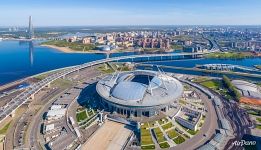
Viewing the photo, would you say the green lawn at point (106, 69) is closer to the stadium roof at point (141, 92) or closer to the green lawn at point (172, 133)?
the stadium roof at point (141, 92)

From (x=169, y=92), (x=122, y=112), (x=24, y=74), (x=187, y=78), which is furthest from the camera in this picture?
(x=24, y=74)

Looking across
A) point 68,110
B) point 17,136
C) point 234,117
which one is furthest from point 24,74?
point 234,117

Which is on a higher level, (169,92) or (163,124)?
(169,92)

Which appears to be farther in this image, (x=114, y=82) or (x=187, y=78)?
(x=187, y=78)

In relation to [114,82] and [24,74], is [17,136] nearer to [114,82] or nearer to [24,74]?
[114,82]

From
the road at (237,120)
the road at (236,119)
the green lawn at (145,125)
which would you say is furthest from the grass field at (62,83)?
the road at (237,120)

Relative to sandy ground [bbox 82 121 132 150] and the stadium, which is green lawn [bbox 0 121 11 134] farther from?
the stadium

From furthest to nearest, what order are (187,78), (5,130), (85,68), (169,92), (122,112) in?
1. (85,68)
2. (187,78)
3. (169,92)
4. (122,112)
5. (5,130)
